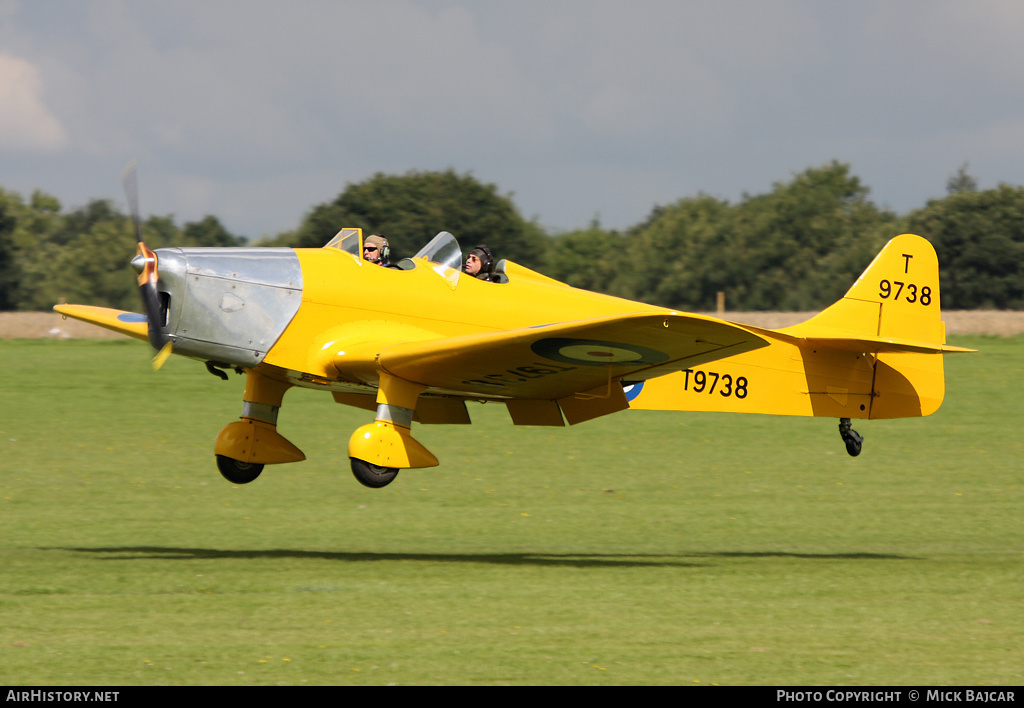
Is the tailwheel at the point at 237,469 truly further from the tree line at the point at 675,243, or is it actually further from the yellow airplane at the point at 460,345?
the tree line at the point at 675,243

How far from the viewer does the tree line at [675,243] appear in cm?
5534

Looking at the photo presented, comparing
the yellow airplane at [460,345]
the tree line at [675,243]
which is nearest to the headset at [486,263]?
the yellow airplane at [460,345]

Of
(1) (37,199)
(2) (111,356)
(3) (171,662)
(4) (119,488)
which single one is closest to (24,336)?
(2) (111,356)

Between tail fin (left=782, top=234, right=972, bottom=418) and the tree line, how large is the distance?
35773 mm

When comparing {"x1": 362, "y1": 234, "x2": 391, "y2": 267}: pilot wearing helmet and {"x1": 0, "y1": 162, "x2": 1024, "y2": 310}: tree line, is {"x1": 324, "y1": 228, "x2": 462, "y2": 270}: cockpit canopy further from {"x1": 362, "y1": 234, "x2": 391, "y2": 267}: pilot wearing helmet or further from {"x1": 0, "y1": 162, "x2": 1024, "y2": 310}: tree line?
{"x1": 0, "y1": 162, "x2": 1024, "y2": 310}: tree line

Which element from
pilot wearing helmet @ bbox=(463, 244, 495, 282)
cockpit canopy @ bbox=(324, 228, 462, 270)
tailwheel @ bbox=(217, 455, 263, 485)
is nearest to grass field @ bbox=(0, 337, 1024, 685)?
tailwheel @ bbox=(217, 455, 263, 485)

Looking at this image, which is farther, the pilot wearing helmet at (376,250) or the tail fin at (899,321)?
the tail fin at (899,321)

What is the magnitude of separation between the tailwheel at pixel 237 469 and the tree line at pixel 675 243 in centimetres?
3623

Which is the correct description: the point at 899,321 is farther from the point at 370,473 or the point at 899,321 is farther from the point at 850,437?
the point at 370,473

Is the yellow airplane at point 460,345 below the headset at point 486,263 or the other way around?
below

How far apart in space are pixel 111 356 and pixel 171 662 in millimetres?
24639
